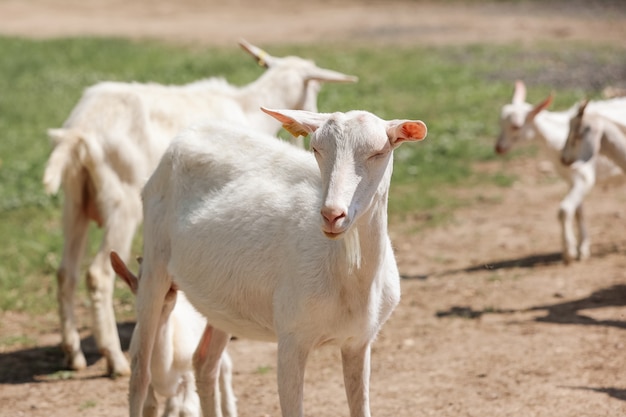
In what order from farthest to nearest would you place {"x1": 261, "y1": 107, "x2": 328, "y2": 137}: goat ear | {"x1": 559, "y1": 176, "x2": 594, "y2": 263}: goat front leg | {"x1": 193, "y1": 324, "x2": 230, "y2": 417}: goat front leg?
{"x1": 559, "y1": 176, "x2": 594, "y2": 263}: goat front leg < {"x1": 193, "y1": 324, "x2": 230, "y2": 417}: goat front leg < {"x1": 261, "y1": 107, "x2": 328, "y2": 137}: goat ear

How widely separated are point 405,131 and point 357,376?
51.7 inches

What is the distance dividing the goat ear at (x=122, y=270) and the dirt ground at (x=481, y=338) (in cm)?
91

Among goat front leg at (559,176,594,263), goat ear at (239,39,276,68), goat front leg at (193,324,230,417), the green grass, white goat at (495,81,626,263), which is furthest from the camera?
the green grass

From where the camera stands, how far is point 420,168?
12.9 meters

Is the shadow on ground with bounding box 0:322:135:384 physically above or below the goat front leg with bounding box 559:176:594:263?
below

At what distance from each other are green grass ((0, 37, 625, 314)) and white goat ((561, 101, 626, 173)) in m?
2.23

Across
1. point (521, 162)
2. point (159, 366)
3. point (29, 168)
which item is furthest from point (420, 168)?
point (159, 366)

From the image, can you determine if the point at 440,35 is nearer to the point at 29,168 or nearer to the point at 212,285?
the point at 29,168

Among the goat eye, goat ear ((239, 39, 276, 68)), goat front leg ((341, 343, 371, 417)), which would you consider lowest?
goat front leg ((341, 343, 371, 417))

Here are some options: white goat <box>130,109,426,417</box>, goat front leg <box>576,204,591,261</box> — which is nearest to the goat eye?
white goat <box>130,109,426,417</box>

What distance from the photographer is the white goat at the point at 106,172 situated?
288 inches

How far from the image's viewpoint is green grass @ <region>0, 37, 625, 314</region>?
35.1ft

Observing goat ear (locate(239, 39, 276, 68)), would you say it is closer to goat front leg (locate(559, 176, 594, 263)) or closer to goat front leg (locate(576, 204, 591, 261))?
goat front leg (locate(559, 176, 594, 263))

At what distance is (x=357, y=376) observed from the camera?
5.06m
